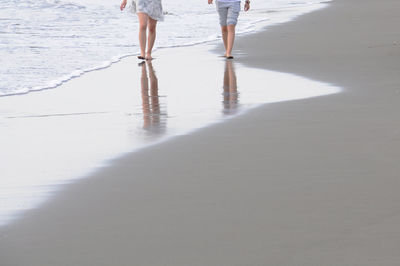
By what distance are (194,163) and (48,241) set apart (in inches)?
67.6

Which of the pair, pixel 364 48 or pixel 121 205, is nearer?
pixel 121 205

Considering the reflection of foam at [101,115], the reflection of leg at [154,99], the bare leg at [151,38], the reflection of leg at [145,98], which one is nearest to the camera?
the reflection of foam at [101,115]

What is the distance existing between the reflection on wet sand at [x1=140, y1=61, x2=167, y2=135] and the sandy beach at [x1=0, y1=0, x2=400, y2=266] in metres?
0.48

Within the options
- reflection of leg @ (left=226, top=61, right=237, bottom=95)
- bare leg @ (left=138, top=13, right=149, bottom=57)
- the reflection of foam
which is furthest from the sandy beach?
bare leg @ (left=138, top=13, right=149, bottom=57)

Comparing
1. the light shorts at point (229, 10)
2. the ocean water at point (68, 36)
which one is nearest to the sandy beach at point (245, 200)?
the ocean water at point (68, 36)

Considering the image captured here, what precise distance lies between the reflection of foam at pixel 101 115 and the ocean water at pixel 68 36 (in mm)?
712

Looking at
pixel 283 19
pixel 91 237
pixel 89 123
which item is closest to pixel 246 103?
pixel 89 123

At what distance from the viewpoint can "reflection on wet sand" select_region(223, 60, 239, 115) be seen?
8.20 meters

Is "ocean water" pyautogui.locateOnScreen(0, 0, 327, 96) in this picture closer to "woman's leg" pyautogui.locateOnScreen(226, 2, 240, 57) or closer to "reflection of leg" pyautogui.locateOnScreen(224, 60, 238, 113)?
"woman's leg" pyautogui.locateOnScreen(226, 2, 240, 57)

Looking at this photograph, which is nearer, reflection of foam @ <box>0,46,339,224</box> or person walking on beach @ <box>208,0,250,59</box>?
reflection of foam @ <box>0,46,339,224</box>

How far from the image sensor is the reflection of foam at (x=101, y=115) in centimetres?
566

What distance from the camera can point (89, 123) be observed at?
7625mm

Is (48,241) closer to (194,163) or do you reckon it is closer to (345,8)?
(194,163)

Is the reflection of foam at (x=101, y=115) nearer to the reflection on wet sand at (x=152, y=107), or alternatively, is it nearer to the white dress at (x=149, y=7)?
the reflection on wet sand at (x=152, y=107)
